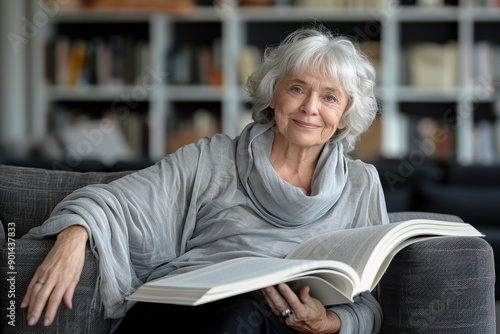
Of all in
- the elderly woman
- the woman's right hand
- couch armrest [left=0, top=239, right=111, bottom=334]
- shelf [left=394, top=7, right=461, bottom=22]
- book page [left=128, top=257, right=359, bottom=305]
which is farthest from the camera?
shelf [left=394, top=7, right=461, bottom=22]

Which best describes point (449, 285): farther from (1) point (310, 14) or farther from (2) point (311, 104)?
(1) point (310, 14)

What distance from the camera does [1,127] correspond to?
21.5 feet

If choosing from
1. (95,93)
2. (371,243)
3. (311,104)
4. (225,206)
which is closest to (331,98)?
(311,104)

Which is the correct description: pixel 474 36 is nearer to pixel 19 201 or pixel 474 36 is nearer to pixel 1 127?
pixel 1 127

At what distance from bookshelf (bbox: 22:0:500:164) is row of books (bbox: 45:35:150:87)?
0.07ft

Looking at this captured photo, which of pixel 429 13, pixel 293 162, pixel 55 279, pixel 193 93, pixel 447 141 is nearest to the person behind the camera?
pixel 55 279

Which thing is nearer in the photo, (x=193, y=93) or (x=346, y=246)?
(x=346, y=246)

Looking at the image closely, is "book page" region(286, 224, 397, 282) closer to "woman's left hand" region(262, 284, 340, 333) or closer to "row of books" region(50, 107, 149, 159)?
"woman's left hand" region(262, 284, 340, 333)

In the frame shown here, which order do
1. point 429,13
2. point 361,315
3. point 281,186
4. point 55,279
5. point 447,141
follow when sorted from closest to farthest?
point 55,279, point 361,315, point 281,186, point 429,13, point 447,141

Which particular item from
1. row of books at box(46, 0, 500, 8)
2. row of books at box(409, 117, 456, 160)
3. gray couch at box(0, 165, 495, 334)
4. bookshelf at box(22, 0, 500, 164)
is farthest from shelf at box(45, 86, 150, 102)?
gray couch at box(0, 165, 495, 334)

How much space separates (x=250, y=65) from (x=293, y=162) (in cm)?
410

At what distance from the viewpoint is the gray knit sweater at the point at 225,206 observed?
82.3 inches

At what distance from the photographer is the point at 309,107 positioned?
2.19 meters

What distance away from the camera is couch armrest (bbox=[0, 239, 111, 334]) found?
6.17 feet
